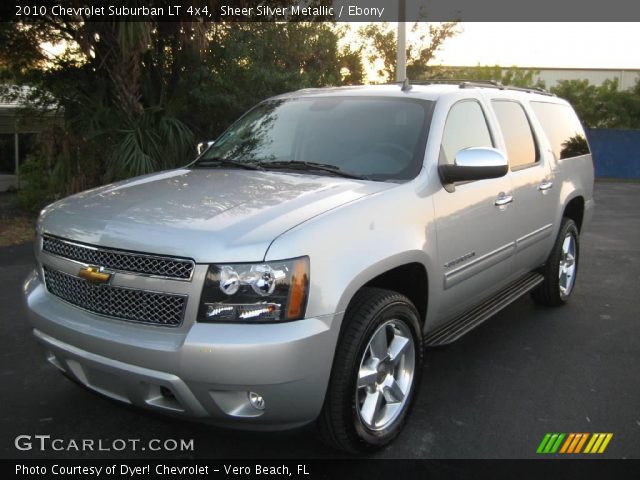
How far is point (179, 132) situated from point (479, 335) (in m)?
6.44

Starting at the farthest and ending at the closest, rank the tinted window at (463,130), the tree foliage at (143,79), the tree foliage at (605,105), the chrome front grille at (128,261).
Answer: the tree foliage at (605,105) < the tree foliage at (143,79) < the tinted window at (463,130) < the chrome front grille at (128,261)

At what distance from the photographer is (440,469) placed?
2959 millimetres

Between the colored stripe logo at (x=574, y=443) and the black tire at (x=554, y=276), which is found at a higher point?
the black tire at (x=554, y=276)

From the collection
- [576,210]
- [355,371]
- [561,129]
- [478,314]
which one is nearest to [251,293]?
[355,371]

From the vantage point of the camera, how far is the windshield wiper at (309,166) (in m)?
3.51

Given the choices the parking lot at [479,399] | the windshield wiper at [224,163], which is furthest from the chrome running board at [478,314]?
the windshield wiper at [224,163]

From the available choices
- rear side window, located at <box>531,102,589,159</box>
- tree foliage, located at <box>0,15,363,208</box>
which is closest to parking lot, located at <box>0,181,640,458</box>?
rear side window, located at <box>531,102,589,159</box>

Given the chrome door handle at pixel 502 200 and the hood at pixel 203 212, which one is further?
the chrome door handle at pixel 502 200

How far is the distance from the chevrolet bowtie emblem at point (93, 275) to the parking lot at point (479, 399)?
61 centimetres

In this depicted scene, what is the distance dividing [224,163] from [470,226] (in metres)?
1.62

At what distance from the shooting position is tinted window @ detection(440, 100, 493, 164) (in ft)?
12.3

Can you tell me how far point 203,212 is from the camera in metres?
2.82

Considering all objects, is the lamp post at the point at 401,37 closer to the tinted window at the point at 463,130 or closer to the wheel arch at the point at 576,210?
the wheel arch at the point at 576,210

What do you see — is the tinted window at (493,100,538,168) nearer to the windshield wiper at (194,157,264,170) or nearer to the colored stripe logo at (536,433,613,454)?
the windshield wiper at (194,157,264,170)
